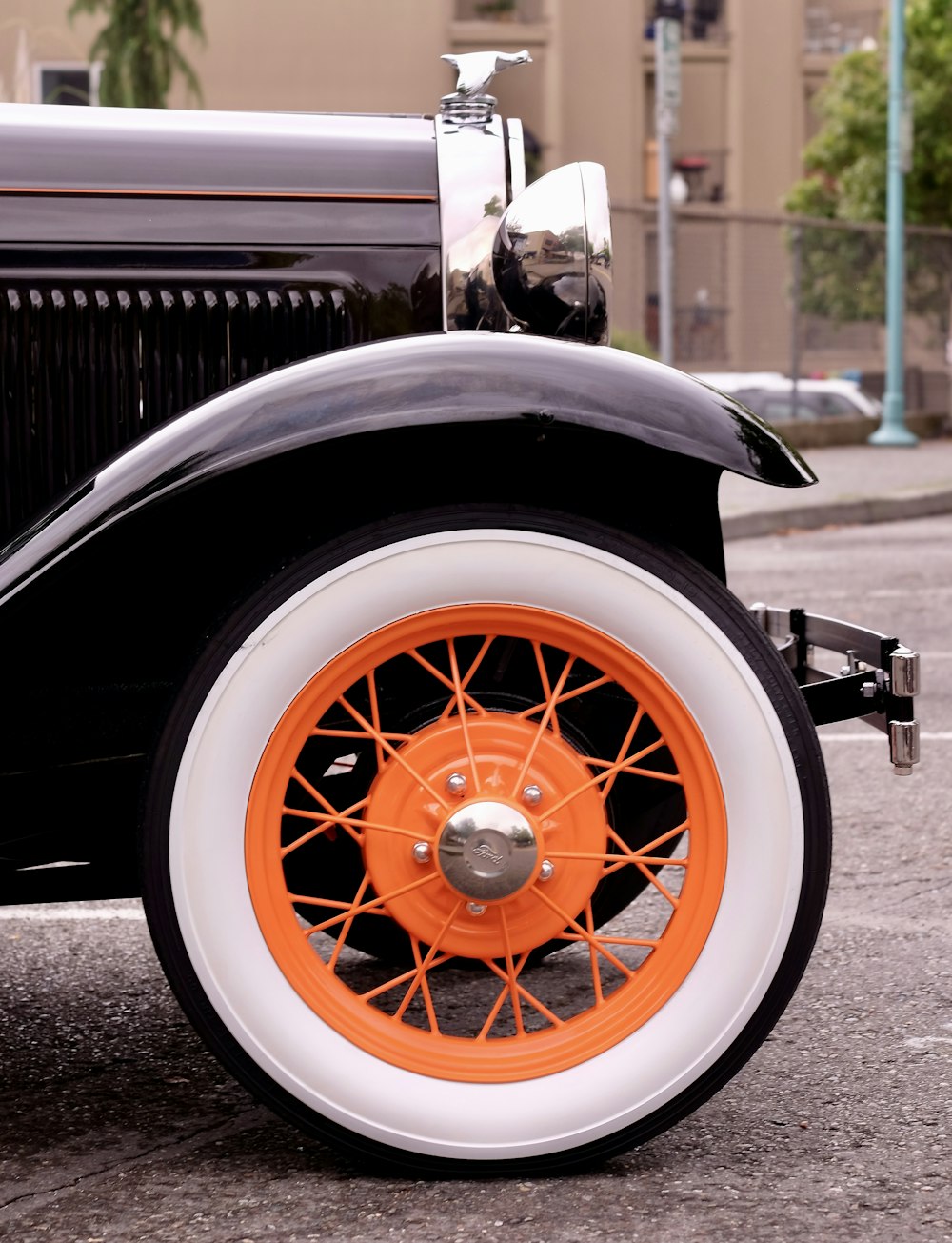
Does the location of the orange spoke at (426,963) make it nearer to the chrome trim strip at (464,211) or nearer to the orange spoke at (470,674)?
the orange spoke at (470,674)

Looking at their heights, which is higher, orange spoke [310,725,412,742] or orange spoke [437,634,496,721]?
orange spoke [437,634,496,721]

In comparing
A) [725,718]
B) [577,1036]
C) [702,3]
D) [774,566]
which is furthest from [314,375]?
[702,3]

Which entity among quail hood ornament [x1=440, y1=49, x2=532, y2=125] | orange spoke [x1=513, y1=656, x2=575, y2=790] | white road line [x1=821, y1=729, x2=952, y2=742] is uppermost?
quail hood ornament [x1=440, y1=49, x2=532, y2=125]

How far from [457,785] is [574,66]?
3120 cm

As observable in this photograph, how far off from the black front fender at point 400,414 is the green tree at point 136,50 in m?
17.9

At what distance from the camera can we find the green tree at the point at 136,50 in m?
19.1

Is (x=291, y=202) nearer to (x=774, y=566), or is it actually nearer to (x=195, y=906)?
(x=195, y=906)

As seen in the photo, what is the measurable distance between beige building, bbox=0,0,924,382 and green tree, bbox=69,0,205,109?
6.28 meters

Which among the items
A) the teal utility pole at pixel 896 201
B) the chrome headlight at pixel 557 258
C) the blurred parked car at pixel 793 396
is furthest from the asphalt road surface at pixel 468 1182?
the teal utility pole at pixel 896 201

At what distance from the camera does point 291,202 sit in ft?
8.68

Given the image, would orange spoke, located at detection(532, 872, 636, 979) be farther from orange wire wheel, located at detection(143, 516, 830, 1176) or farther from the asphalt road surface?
the asphalt road surface

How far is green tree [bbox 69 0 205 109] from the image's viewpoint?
62.5ft

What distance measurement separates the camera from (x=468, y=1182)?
7.17 feet

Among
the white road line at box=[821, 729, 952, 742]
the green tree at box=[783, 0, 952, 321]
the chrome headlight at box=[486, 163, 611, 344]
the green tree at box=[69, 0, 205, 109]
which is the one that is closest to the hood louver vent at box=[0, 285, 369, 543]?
the chrome headlight at box=[486, 163, 611, 344]
